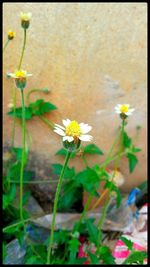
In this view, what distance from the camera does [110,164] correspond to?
159 centimetres

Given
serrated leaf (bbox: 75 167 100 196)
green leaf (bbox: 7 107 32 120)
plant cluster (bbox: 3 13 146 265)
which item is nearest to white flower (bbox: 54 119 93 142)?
plant cluster (bbox: 3 13 146 265)

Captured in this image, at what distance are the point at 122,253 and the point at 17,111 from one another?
1.78ft

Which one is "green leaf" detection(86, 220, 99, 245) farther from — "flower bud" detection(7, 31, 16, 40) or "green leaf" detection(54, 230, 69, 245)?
"flower bud" detection(7, 31, 16, 40)

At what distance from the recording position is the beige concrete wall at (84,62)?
4.73 ft

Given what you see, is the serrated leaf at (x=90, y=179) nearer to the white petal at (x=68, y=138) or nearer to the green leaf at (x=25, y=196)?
the green leaf at (x=25, y=196)

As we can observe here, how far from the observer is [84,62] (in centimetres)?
149

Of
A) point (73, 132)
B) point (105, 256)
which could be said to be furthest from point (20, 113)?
point (73, 132)

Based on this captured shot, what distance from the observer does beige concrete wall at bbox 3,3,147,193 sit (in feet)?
4.73

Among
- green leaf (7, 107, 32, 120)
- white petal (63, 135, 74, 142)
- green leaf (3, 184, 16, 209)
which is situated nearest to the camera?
white petal (63, 135, 74, 142)

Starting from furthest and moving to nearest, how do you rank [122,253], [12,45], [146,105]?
[146,105]
[12,45]
[122,253]

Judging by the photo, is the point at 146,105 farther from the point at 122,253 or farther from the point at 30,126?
the point at 122,253

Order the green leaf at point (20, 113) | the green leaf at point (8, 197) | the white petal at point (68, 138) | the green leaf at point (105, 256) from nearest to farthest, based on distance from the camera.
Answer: the white petal at point (68, 138) < the green leaf at point (105, 256) < the green leaf at point (8, 197) < the green leaf at point (20, 113)

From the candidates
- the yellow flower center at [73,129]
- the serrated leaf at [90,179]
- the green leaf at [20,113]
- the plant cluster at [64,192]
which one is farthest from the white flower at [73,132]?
the green leaf at [20,113]

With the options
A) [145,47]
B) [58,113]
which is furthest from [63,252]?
[145,47]
